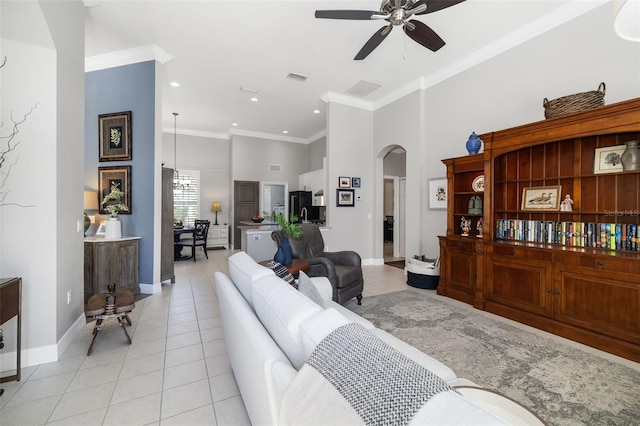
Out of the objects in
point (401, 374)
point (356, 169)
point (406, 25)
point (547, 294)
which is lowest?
point (547, 294)

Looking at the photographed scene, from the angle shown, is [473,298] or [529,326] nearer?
[529,326]

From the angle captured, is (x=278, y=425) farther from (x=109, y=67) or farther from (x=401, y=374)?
(x=109, y=67)

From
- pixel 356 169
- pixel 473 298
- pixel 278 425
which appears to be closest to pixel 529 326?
pixel 473 298

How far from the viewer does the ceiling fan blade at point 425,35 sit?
2.77m

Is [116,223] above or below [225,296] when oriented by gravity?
above

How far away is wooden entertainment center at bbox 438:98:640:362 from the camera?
8.08 ft

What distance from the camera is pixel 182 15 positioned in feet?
11.1

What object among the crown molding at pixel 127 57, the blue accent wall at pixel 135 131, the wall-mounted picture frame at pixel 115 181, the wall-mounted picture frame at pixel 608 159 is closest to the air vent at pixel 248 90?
the crown molding at pixel 127 57

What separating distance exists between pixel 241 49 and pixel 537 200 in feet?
14.6

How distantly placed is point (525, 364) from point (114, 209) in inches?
199

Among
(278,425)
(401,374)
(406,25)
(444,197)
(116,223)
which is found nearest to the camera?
(401,374)

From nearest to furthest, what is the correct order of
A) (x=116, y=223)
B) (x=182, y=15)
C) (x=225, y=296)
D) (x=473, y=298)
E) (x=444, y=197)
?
(x=225, y=296) < (x=182, y=15) < (x=473, y=298) < (x=116, y=223) < (x=444, y=197)

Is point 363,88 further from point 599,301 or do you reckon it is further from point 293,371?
point 293,371

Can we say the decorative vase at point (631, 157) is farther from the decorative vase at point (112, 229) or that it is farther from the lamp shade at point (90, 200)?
the lamp shade at point (90, 200)
